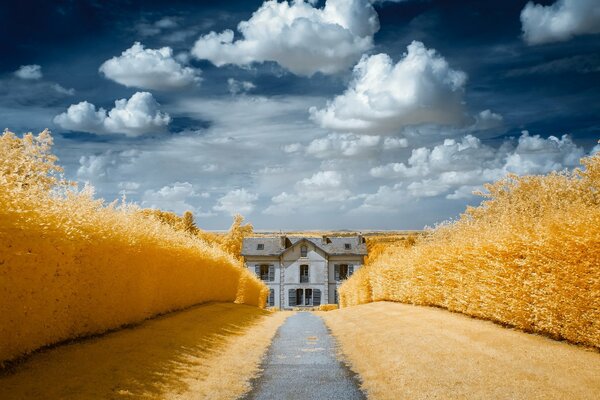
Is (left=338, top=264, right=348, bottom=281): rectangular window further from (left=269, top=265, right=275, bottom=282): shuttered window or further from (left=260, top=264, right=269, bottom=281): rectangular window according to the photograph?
(left=260, top=264, right=269, bottom=281): rectangular window

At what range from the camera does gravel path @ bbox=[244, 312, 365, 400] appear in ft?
34.4

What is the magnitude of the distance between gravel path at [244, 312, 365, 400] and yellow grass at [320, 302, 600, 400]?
53 cm

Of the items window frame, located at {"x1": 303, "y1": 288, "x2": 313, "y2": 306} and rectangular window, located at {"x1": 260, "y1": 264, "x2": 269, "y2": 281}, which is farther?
rectangular window, located at {"x1": 260, "y1": 264, "x2": 269, "y2": 281}

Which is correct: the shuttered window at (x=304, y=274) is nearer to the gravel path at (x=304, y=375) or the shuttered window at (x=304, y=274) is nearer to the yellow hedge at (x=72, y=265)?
the yellow hedge at (x=72, y=265)

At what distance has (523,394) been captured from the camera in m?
9.16

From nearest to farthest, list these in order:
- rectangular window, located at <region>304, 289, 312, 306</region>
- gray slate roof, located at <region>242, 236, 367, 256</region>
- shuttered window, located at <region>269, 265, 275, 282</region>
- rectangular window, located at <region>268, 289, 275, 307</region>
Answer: rectangular window, located at <region>268, 289, 275, 307</region> < rectangular window, located at <region>304, 289, 312, 306</region> < shuttered window, located at <region>269, 265, 275, 282</region> < gray slate roof, located at <region>242, 236, 367, 256</region>

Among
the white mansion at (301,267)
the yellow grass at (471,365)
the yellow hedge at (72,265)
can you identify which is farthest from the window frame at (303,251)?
the yellow grass at (471,365)

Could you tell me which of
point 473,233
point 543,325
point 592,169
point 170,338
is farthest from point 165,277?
point 592,169

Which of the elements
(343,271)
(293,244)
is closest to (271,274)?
(293,244)

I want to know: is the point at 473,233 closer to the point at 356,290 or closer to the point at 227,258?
the point at 227,258

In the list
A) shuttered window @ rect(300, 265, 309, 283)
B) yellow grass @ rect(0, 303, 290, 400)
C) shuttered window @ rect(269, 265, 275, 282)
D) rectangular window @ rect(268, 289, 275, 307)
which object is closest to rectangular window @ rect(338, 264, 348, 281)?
shuttered window @ rect(300, 265, 309, 283)

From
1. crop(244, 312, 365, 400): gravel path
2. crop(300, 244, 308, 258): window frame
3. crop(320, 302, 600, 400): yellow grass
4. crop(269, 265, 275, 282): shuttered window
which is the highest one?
crop(300, 244, 308, 258): window frame

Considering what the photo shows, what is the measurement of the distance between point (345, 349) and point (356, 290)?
28.6 m

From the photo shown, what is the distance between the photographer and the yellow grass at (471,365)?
9539 millimetres
